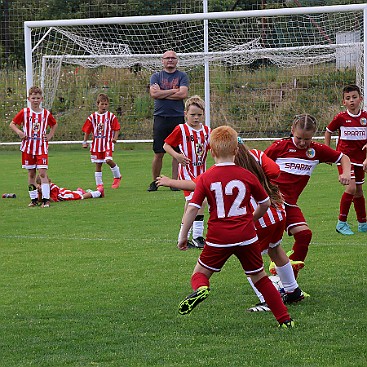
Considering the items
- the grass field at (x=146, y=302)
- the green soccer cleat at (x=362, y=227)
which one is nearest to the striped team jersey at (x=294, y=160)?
the grass field at (x=146, y=302)

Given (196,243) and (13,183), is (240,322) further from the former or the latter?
(13,183)

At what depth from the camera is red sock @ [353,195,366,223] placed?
1016 cm

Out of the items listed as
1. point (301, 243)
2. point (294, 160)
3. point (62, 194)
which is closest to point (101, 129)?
point (62, 194)

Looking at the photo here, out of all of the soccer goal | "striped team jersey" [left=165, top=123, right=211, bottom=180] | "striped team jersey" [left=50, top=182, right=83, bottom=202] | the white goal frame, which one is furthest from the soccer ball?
the soccer goal

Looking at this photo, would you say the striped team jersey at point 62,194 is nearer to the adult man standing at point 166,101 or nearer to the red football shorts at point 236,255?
the adult man standing at point 166,101

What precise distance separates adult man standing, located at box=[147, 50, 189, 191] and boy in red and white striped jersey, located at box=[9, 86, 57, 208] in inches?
72.9

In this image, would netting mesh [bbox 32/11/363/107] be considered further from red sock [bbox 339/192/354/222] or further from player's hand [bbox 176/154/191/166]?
player's hand [bbox 176/154/191/166]

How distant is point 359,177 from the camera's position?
33.8 feet

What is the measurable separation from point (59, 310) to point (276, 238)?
173 cm

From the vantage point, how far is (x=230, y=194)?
18.5 ft

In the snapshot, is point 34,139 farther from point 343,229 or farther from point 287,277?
point 287,277

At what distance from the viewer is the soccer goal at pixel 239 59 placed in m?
20.4

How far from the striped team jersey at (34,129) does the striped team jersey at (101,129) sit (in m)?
1.74

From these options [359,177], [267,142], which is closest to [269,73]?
[267,142]
